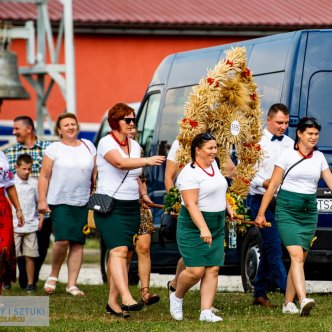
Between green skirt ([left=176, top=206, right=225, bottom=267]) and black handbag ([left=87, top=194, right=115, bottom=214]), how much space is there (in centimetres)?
72

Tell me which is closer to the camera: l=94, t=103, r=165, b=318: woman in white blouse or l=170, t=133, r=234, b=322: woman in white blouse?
l=170, t=133, r=234, b=322: woman in white blouse

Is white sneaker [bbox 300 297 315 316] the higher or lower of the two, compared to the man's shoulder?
lower

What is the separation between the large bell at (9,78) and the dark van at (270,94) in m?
9.63

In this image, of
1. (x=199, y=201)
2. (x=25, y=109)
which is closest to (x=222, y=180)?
(x=199, y=201)

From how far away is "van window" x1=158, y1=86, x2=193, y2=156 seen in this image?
14969mm

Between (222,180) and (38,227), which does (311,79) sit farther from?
(38,227)

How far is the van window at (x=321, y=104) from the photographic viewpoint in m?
13.1

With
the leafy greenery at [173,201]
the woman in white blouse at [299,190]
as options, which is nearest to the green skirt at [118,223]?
the leafy greenery at [173,201]

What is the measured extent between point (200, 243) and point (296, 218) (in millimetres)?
882

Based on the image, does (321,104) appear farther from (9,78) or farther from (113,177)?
(9,78)

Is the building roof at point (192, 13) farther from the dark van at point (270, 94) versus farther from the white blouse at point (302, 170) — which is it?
the white blouse at point (302, 170)

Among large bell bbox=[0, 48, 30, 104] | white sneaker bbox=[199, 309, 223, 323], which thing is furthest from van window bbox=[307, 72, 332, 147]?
large bell bbox=[0, 48, 30, 104]

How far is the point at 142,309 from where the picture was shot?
1247cm

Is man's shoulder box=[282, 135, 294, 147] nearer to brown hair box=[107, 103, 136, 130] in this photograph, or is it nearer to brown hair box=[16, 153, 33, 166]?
brown hair box=[107, 103, 136, 130]
